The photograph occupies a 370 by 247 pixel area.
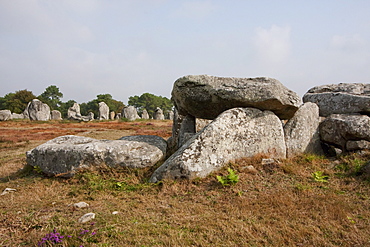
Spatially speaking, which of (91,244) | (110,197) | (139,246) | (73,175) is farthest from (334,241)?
(73,175)

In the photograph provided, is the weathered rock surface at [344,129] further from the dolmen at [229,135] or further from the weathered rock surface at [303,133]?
the weathered rock surface at [303,133]

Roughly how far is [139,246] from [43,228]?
69.4 inches

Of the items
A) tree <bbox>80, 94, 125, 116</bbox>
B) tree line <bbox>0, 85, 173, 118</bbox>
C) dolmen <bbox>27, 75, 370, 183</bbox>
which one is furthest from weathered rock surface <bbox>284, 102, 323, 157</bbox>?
tree <bbox>80, 94, 125, 116</bbox>

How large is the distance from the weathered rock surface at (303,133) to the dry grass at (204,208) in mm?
1059

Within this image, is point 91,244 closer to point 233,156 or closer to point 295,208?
point 295,208

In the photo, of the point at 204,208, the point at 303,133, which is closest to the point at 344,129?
the point at 303,133

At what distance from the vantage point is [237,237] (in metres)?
3.80

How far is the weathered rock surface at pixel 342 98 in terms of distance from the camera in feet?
30.4

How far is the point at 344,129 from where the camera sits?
327 inches

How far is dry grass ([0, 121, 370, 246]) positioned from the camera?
3.78m

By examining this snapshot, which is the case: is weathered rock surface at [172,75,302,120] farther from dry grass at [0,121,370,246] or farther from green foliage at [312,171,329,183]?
green foliage at [312,171,329,183]

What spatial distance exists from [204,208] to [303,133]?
561cm

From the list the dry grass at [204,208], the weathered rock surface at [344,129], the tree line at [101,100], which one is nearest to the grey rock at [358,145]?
the weathered rock surface at [344,129]

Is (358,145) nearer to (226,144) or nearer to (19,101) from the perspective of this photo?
(226,144)
